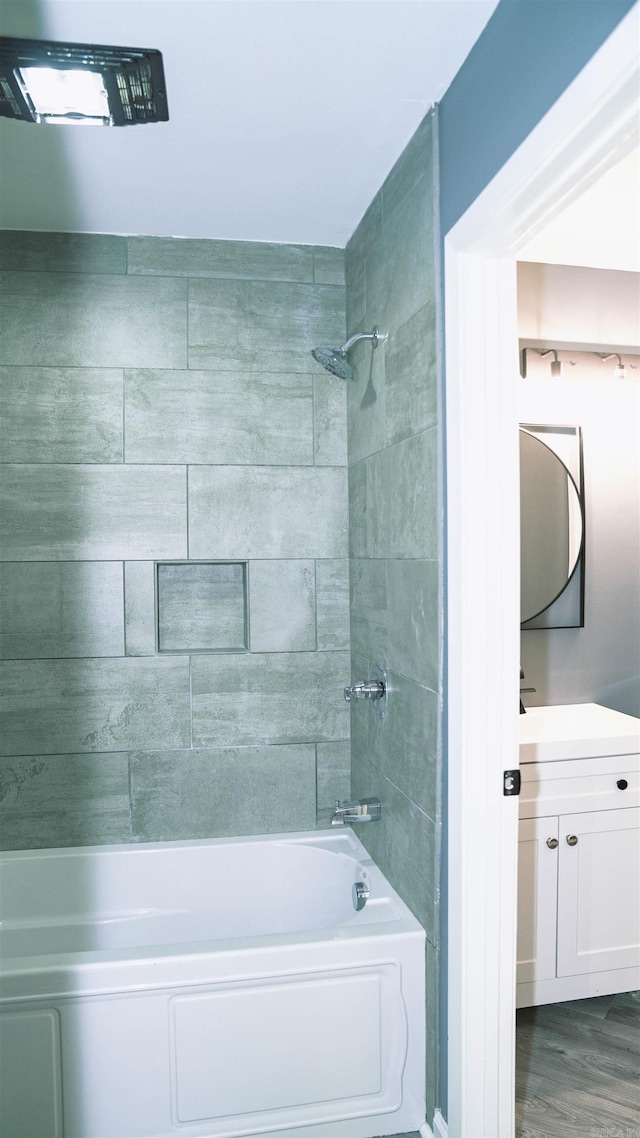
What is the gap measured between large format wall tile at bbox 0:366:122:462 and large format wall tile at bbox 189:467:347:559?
1.11 ft

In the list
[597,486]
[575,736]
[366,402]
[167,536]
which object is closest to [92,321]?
[167,536]

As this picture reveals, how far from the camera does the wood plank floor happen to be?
2.03 meters

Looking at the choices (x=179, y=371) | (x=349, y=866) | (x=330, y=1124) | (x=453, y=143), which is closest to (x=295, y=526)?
(x=179, y=371)

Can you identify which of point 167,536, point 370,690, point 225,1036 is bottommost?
point 225,1036

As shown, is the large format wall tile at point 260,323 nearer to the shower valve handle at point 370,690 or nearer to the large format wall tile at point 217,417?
the large format wall tile at point 217,417

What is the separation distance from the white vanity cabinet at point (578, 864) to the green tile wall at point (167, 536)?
0.74 m

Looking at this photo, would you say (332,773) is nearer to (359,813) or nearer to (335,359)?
(359,813)

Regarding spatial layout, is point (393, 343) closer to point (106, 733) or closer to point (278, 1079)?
point (106, 733)

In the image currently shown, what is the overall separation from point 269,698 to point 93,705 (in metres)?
0.61

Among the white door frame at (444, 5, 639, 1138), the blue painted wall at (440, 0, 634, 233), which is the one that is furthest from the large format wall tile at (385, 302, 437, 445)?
the blue painted wall at (440, 0, 634, 233)

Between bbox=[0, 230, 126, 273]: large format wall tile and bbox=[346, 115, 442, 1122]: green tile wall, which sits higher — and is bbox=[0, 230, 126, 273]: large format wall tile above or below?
above

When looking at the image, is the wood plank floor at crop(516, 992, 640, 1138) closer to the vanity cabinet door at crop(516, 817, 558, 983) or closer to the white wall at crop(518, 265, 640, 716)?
the vanity cabinet door at crop(516, 817, 558, 983)

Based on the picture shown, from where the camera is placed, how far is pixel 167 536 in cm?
271

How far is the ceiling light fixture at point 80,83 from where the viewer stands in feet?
5.41
